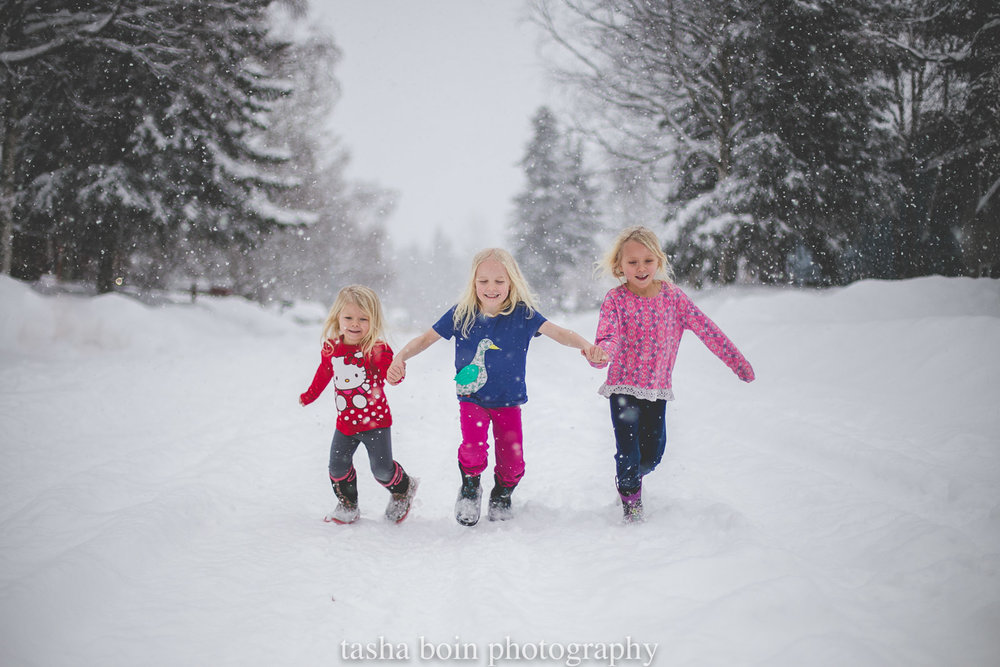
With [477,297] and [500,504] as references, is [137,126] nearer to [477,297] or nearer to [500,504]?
[477,297]

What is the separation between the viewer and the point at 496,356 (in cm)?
313

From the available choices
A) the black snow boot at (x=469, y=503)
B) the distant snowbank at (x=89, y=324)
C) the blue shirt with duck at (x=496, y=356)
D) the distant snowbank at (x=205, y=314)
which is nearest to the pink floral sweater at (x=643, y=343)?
the blue shirt with duck at (x=496, y=356)

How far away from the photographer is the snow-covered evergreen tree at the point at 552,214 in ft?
73.0

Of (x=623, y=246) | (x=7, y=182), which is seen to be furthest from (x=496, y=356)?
(x=7, y=182)

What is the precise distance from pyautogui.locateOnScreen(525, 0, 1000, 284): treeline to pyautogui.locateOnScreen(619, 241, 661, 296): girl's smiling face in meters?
7.27

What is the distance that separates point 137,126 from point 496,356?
467 inches

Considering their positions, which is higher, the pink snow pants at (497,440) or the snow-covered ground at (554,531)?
the pink snow pants at (497,440)

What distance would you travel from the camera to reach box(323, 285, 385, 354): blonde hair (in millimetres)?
3225

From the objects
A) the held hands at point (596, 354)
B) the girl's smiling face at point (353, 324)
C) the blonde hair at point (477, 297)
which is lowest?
the held hands at point (596, 354)

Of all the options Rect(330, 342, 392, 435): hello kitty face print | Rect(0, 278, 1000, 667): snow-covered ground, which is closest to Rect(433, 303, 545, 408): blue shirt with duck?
Rect(330, 342, 392, 435): hello kitty face print

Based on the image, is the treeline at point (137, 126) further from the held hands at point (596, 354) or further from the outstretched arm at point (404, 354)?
the held hands at point (596, 354)

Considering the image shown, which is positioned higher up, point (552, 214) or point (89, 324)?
point (552, 214)

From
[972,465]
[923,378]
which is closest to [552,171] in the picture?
[923,378]

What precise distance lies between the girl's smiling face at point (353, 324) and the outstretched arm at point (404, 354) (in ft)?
0.92
